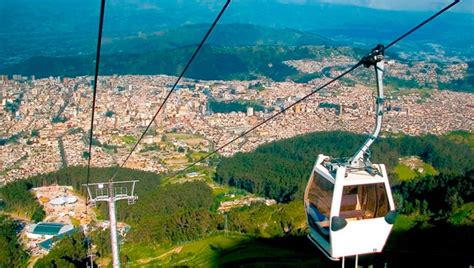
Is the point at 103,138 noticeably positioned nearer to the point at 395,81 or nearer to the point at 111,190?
the point at 111,190

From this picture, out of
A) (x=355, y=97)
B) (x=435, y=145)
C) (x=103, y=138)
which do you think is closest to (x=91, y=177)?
(x=103, y=138)

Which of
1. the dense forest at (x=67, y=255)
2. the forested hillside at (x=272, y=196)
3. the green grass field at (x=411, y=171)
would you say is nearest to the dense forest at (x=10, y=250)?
the forested hillside at (x=272, y=196)

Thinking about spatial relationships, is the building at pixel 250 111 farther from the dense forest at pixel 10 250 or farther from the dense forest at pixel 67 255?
the dense forest at pixel 67 255

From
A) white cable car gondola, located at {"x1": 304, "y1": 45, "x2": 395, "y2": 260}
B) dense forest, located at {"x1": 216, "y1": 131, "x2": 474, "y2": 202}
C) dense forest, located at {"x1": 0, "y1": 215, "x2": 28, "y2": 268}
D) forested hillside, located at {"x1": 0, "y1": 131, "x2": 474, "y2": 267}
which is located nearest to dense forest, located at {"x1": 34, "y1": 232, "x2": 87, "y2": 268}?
forested hillside, located at {"x1": 0, "y1": 131, "x2": 474, "y2": 267}

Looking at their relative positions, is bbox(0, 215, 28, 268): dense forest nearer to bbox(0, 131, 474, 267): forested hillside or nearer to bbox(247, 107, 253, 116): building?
bbox(0, 131, 474, 267): forested hillside

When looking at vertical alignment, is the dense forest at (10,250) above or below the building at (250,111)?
below

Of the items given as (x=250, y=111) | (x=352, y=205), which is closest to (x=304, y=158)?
(x=250, y=111)

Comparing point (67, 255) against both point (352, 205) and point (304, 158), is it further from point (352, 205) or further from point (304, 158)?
point (304, 158)
